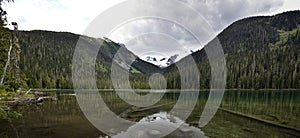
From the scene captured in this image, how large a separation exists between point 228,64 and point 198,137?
123 m

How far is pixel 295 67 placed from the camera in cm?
9419

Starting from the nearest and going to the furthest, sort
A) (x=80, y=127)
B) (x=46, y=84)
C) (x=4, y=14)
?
(x=4, y=14) → (x=80, y=127) → (x=46, y=84)

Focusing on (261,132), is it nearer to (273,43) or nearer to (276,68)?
(276,68)

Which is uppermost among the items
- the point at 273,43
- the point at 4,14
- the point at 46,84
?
the point at 273,43

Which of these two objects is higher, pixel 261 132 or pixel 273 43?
pixel 273 43

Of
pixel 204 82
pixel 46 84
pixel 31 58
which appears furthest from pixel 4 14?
pixel 31 58

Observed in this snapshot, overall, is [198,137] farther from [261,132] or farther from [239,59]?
[239,59]

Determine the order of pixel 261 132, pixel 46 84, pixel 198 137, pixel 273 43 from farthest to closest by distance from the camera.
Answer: pixel 273 43
pixel 46 84
pixel 261 132
pixel 198 137

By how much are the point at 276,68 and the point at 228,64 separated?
2857 centimetres

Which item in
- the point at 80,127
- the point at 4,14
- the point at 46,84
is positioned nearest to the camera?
the point at 4,14

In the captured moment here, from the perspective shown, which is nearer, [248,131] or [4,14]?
[4,14]

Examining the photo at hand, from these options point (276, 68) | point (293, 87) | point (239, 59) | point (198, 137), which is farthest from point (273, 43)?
point (198, 137)

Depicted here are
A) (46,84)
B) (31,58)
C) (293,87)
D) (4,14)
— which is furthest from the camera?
(31,58)

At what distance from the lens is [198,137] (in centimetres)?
1284
